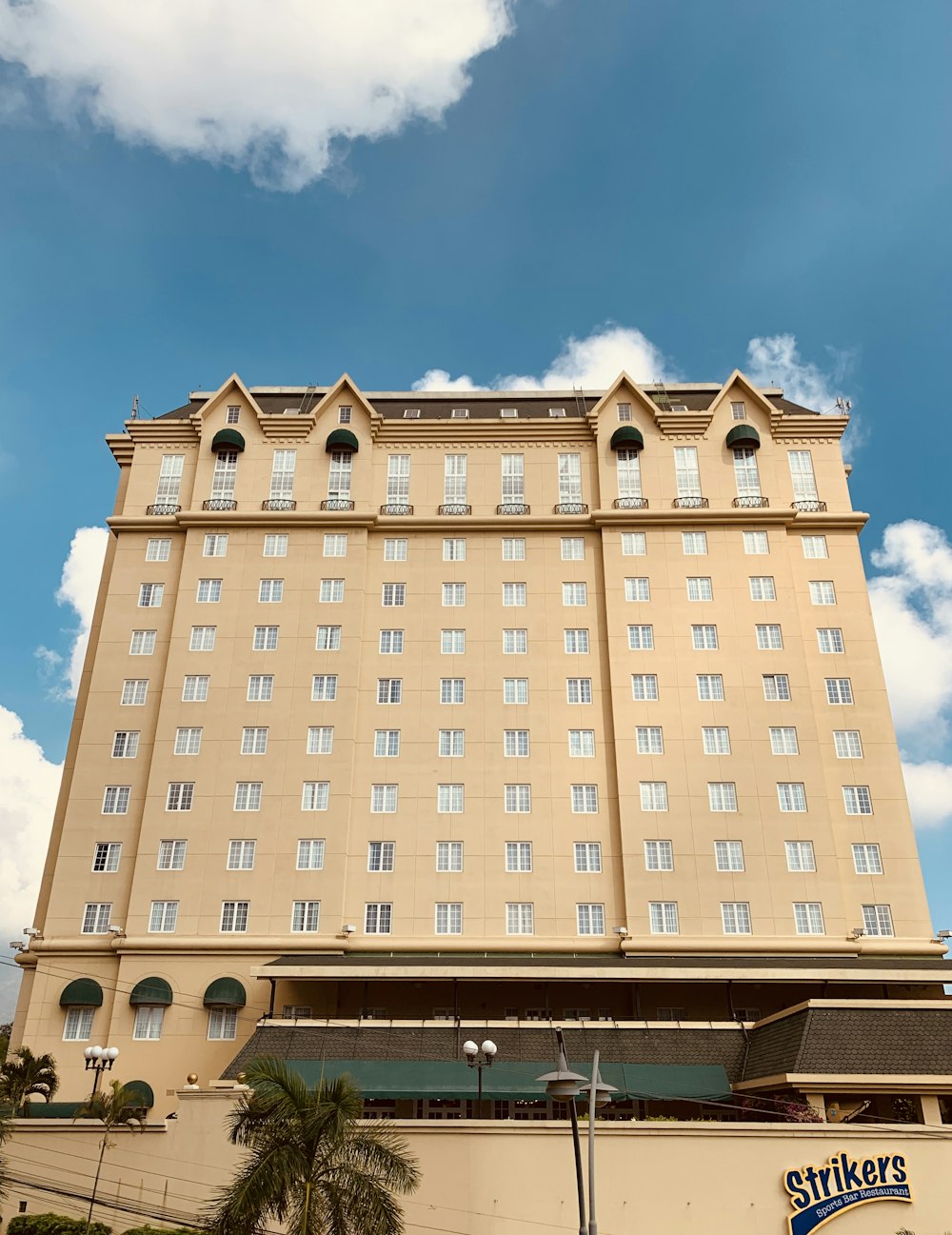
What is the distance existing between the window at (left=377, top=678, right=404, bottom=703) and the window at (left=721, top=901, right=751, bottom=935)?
19549 millimetres

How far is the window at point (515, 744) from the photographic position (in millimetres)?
52812

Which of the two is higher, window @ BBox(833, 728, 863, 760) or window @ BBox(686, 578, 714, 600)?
window @ BBox(686, 578, 714, 600)

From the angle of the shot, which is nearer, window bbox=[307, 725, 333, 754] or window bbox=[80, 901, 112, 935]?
window bbox=[80, 901, 112, 935]

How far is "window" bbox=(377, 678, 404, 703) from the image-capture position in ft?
179

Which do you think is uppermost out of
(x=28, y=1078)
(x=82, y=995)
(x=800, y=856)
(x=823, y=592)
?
(x=823, y=592)

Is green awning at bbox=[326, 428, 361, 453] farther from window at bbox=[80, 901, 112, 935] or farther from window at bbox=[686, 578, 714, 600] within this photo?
window at bbox=[80, 901, 112, 935]

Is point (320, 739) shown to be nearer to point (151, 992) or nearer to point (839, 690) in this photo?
point (151, 992)

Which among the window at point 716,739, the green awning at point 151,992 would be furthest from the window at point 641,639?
the green awning at point 151,992

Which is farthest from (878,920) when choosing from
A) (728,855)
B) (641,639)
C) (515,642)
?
(515,642)

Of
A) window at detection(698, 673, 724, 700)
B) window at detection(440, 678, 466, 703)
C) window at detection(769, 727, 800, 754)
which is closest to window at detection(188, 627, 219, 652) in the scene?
window at detection(440, 678, 466, 703)

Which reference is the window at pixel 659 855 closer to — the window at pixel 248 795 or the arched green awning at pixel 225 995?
the window at pixel 248 795

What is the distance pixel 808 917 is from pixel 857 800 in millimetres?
6907

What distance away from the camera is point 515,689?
54.5 meters

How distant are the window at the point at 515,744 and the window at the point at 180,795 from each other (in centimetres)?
1605
